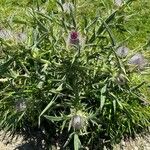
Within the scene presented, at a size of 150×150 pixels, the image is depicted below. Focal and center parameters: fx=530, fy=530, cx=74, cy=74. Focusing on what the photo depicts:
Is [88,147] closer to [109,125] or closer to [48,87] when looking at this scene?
[109,125]

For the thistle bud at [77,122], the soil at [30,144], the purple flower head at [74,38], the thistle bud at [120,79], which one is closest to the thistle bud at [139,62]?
the thistle bud at [120,79]

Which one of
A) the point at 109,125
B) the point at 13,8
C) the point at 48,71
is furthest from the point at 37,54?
the point at 13,8

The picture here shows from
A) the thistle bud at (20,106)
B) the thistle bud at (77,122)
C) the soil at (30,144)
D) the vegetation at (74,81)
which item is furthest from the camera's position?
the soil at (30,144)

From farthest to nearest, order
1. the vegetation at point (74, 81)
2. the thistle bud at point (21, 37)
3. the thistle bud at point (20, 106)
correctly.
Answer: the thistle bud at point (21, 37), the thistle bud at point (20, 106), the vegetation at point (74, 81)

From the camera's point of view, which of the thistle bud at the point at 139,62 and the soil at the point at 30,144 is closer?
the thistle bud at the point at 139,62

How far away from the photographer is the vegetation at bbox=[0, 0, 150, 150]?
3.10 meters

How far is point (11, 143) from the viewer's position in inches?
143

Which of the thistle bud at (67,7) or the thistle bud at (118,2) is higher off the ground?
the thistle bud at (118,2)

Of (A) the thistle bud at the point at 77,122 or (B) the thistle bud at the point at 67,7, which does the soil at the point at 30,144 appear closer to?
(A) the thistle bud at the point at 77,122

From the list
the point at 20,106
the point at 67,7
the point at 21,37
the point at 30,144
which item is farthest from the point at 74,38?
the point at 30,144

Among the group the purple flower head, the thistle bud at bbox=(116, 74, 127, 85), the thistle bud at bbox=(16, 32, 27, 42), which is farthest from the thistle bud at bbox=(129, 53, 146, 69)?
the thistle bud at bbox=(16, 32, 27, 42)

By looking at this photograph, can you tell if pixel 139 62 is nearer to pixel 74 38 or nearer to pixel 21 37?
pixel 74 38

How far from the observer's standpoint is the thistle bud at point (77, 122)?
2893 millimetres

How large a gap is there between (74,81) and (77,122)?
38 cm
